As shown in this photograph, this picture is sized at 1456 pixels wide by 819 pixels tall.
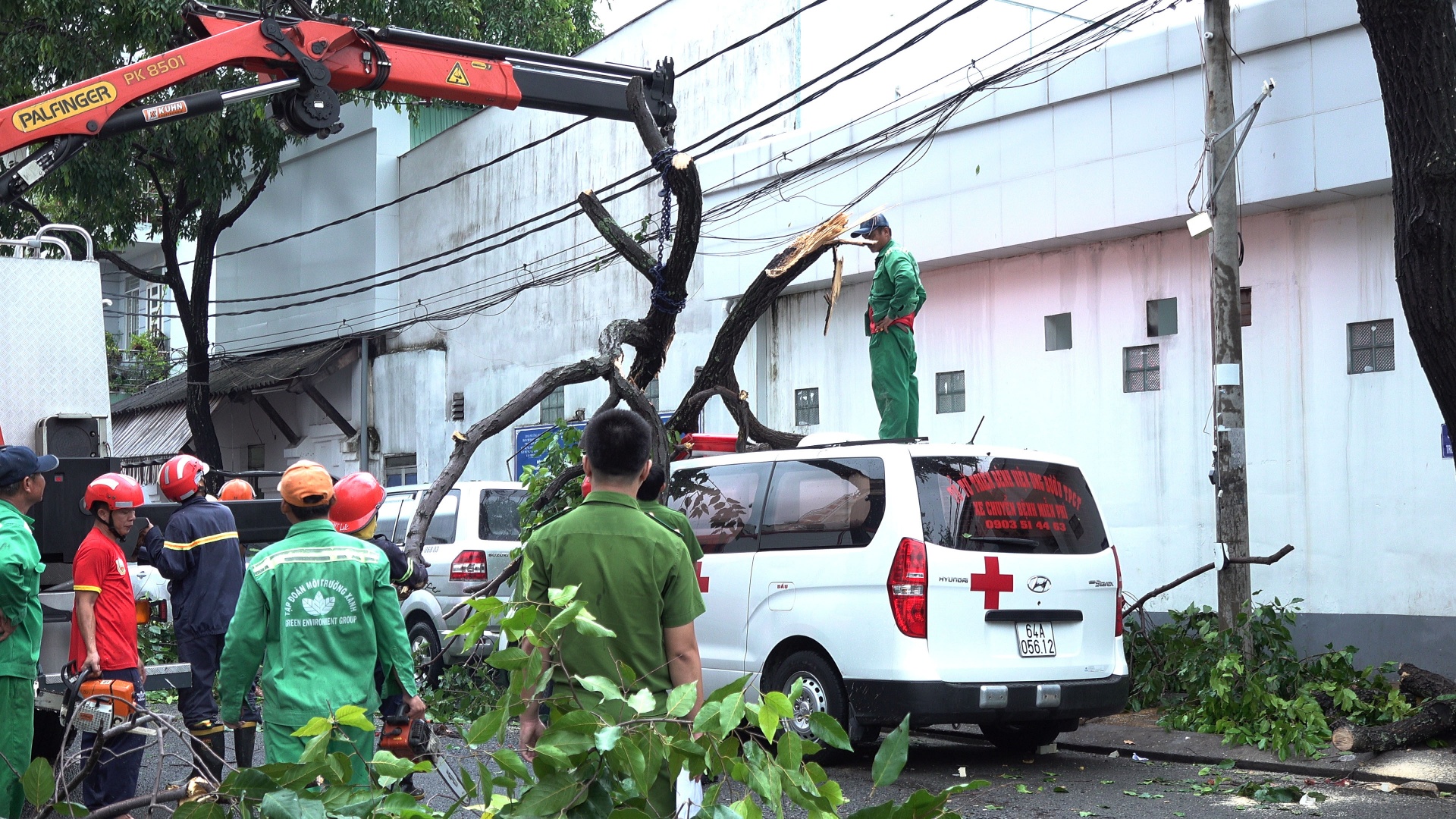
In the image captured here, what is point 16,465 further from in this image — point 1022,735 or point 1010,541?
point 1022,735

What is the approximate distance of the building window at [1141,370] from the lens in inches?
468

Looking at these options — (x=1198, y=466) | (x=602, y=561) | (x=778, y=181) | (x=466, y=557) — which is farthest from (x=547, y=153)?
(x=602, y=561)

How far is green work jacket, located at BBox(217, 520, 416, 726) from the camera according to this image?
4.68m

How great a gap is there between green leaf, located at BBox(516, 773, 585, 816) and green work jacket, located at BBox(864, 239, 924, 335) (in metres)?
7.04

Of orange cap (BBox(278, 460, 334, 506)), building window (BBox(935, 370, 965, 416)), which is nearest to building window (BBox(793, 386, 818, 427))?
building window (BBox(935, 370, 965, 416))

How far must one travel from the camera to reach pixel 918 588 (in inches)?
288

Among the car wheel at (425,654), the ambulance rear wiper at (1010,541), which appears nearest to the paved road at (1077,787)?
the car wheel at (425,654)

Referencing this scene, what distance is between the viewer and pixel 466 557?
11570mm

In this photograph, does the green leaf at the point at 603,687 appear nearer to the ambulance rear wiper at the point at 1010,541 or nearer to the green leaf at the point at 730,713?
the green leaf at the point at 730,713

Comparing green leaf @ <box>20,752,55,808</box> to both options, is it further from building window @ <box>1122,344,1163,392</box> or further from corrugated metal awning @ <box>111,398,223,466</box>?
corrugated metal awning @ <box>111,398,223,466</box>

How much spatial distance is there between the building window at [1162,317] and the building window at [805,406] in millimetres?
4154

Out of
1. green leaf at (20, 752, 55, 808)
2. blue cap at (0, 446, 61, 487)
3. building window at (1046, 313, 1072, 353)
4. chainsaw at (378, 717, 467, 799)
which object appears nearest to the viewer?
green leaf at (20, 752, 55, 808)

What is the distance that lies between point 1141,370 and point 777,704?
32.3 feet

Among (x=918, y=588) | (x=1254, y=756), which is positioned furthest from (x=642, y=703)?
(x=1254, y=756)
